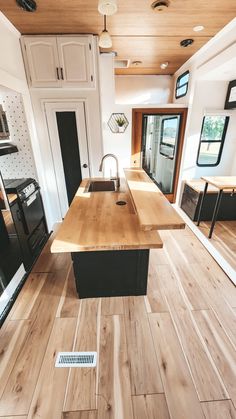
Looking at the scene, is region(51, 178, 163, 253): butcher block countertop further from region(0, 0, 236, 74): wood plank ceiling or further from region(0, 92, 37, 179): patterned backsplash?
region(0, 0, 236, 74): wood plank ceiling

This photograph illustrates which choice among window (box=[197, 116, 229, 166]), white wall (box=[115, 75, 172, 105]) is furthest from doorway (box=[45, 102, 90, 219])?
window (box=[197, 116, 229, 166])

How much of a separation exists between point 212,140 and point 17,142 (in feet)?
11.2

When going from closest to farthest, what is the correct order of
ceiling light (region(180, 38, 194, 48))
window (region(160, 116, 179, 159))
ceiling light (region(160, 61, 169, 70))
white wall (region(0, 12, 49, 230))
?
white wall (region(0, 12, 49, 230))
ceiling light (region(180, 38, 194, 48))
ceiling light (region(160, 61, 169, 70))
window (region(160, 116, 179, 159))

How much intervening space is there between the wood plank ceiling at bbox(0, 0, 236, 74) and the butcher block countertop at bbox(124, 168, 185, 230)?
176 centimetres

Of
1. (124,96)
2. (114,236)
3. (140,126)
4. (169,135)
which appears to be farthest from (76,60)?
(114,236)

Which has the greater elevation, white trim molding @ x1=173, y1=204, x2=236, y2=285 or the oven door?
the oven door

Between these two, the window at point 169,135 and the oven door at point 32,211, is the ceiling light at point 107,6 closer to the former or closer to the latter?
the oven door at point 32,211

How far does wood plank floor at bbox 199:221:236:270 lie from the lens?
2547mm

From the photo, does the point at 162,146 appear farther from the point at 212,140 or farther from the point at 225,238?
the point at 225,238

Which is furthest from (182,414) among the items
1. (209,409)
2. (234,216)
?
(234,216)

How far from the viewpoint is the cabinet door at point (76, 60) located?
8.00 ft

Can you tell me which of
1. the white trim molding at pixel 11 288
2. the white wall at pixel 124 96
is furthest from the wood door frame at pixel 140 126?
the white trim molding at pixel 11 288

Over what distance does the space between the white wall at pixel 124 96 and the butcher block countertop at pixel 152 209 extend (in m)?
1.88

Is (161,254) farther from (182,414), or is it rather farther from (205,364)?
(182,414)
